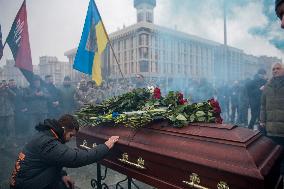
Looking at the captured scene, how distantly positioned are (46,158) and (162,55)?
104 feet

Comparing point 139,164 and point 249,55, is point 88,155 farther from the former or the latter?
point 249,55

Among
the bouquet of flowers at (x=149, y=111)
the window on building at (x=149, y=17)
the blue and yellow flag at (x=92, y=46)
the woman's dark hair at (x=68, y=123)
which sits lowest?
the woman's dark hair at (x=68, y=123)

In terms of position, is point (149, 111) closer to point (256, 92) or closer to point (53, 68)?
point (256, 92)

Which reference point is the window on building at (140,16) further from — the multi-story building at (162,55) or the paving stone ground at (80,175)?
the paving stone ground at (80,175)

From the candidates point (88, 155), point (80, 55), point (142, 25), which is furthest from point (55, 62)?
point (88, 155)

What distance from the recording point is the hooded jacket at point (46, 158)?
8.92 ft

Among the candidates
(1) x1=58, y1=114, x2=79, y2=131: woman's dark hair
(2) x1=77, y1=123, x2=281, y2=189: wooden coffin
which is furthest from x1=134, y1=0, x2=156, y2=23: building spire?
(2) x1=77, y1=123, x2=281, y2=189: wooden coffin

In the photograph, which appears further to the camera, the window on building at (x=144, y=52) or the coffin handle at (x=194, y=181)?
the window on building at (x=144, y=52)

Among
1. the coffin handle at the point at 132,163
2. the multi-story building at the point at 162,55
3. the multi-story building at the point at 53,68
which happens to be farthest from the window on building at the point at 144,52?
the coffin handle at the point at 132,163

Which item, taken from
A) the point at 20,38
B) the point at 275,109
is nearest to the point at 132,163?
the point at 275,109

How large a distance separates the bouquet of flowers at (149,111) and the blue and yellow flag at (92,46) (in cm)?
222

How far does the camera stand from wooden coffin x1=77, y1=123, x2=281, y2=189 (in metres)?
1.91

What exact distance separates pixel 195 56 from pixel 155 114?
3833 cm

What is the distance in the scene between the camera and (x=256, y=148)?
2156 mm
